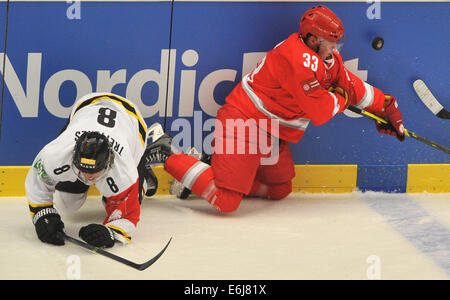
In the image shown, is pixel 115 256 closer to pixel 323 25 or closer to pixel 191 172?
pixel 191 172

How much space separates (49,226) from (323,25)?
1.54 meters

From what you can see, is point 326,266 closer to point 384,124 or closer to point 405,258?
point 405,258

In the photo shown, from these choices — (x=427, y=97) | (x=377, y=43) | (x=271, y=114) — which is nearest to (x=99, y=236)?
(x=271, y=114)

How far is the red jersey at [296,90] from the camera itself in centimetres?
354

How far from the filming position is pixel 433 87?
A: 4.02 meters

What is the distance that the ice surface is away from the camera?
9.87 ft

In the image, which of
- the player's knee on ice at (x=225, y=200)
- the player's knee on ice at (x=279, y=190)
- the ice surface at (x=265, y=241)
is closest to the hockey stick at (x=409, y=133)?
the ice surface at (x=265, y=241)

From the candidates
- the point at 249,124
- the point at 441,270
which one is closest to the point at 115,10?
the point at 249,124

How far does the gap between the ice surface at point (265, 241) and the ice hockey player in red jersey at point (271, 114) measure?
0.18 metres

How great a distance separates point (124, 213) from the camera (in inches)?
127

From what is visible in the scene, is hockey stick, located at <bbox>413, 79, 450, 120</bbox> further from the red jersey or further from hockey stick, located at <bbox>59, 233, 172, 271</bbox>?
hockey stick, located at <bbox>59, 233, 172, 271</bbox>

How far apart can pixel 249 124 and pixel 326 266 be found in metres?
0.96
